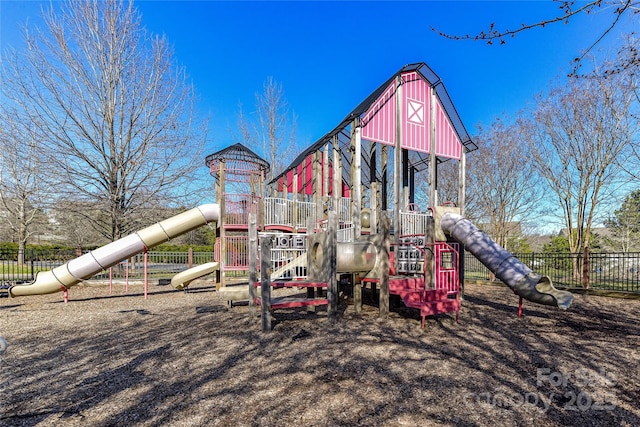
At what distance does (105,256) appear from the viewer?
1016 centimetres

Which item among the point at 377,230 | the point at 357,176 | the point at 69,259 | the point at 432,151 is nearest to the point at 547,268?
the point at 432,151

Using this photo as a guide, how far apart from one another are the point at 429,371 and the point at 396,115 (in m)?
8.84

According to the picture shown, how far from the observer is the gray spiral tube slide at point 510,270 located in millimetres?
6676

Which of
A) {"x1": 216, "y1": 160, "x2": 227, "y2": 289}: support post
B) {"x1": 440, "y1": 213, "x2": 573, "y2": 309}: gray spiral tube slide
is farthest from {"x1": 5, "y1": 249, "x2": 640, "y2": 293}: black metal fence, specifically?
{"x1": 440, "y1": 213, "x2": 573, "y2": 309}: gray spiral tube slide

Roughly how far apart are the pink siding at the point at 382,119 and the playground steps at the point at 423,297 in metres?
5.23

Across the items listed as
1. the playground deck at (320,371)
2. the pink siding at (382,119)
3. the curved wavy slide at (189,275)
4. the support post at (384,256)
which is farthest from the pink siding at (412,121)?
the curved wavy slide at (189,275)

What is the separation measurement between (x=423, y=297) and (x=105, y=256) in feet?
32.3

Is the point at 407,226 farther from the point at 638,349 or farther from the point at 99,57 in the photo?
the point at 99,57

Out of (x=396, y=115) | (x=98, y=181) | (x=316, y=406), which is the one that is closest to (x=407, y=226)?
(x=396, y=115)

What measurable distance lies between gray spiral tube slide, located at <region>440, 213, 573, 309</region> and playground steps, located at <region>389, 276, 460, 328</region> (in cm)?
156

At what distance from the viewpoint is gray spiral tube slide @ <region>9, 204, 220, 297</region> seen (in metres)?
9.76

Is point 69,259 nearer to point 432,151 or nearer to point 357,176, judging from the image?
point 357,176

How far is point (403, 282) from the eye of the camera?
281 inches

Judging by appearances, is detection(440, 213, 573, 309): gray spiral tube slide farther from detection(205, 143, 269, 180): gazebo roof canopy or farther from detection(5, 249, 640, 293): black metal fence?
detection(205, 143, 269, 180): gazebo roof canopy
